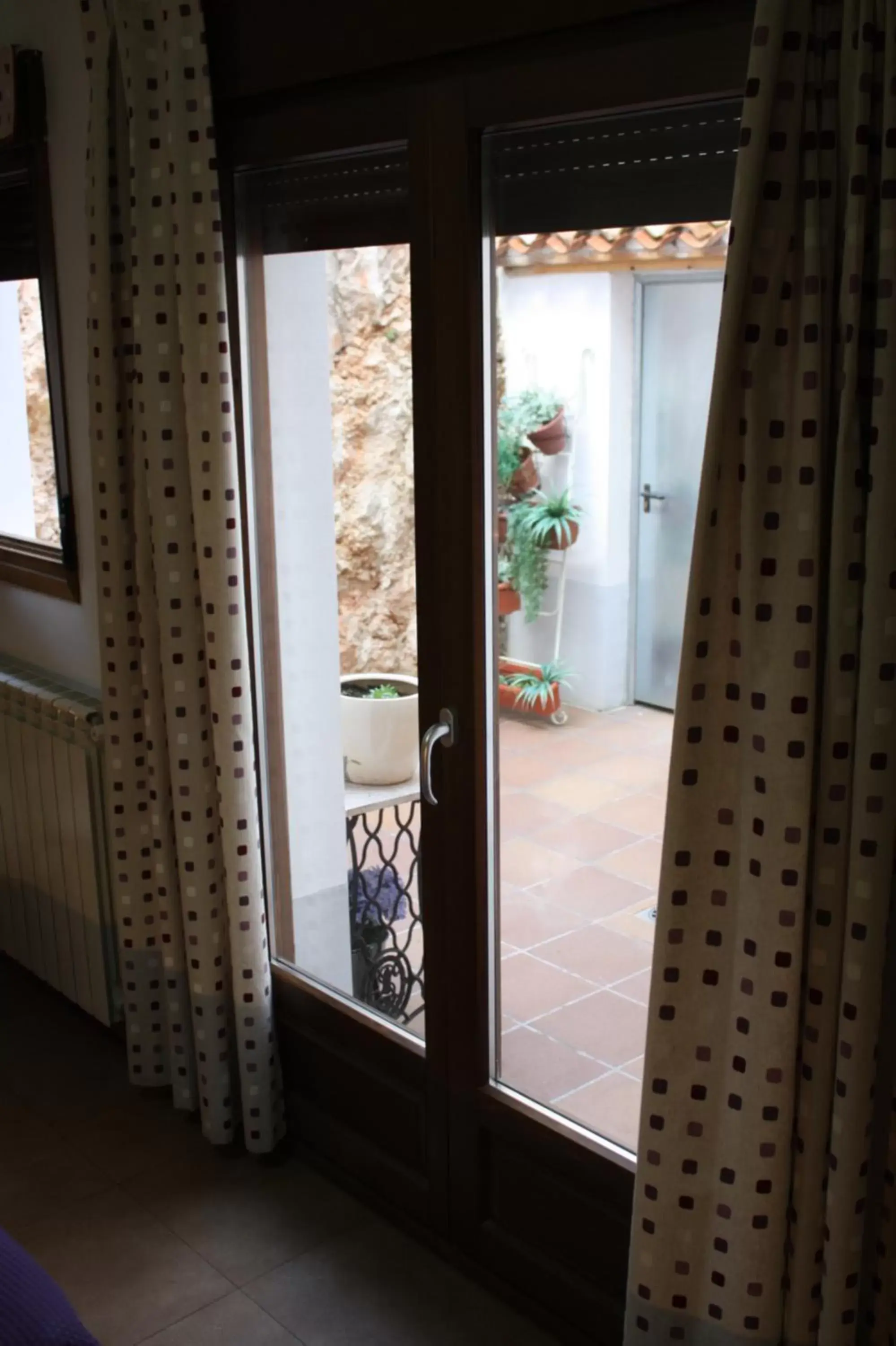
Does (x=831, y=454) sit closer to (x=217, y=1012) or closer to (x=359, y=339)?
(x=359, y=339)

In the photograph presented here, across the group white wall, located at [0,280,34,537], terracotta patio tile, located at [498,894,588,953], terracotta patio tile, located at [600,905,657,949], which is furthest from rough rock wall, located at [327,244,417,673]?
white wall, located at [0,280,34,537]

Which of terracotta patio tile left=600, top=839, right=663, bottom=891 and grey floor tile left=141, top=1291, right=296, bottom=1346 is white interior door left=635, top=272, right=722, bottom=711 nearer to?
terracotta patio tile left=600, top=839, right=663, bottom=891

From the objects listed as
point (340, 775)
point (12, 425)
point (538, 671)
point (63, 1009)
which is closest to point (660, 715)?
point (538, 671)

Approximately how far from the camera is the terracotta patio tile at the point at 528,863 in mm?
2227

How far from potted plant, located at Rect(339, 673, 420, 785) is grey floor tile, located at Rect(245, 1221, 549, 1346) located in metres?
0.84

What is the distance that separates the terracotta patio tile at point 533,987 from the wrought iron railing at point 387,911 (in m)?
0.17

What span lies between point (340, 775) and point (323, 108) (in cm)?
117

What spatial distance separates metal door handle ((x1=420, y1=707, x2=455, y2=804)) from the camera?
2.23 meters

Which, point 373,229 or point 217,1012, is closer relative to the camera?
point 373,229

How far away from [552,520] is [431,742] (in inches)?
16.1

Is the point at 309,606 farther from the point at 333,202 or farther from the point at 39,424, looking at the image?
the point at 39,424

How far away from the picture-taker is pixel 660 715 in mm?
2021

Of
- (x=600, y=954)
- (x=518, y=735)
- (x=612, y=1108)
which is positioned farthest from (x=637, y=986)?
(x=518, y=735)

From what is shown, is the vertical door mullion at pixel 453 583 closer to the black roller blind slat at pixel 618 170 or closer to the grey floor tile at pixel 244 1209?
the black roller blind slat at pixel 618 170
